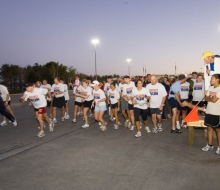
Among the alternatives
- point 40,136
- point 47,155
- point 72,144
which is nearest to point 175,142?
point 72,144

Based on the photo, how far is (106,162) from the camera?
16.1 ft

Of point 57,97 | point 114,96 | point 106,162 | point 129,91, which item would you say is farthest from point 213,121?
point 57,97

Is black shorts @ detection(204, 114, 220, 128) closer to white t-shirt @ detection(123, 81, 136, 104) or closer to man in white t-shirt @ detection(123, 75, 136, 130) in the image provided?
man in white t-shirt @ detection(123, 75, 136, 130)

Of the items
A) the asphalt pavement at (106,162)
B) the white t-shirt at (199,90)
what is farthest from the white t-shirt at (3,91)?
the white t-shirt at (199,90)

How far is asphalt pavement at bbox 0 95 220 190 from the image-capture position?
3.91 metres

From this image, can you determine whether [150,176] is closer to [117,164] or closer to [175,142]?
[117,164]

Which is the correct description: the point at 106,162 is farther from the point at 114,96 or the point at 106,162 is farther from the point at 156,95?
the point at 114,96

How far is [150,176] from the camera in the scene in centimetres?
413

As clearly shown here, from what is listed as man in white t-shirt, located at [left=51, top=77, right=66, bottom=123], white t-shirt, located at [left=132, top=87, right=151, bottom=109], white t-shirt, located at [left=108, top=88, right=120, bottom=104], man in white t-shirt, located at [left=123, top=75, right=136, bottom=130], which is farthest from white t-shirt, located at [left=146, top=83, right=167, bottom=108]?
man in white t-shirt, located at [left=51, top=77, right=66, bottom=123]

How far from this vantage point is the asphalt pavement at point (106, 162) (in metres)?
3.91

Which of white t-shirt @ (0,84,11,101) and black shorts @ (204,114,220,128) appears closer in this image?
black shorts @ (204,114,220,128)

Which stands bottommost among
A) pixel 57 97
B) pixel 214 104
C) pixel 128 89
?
pixel 57 97

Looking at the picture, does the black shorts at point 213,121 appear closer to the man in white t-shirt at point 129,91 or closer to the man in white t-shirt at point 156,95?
the man in white t-shirt at point 156,95

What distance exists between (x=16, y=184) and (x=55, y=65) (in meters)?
60.9
